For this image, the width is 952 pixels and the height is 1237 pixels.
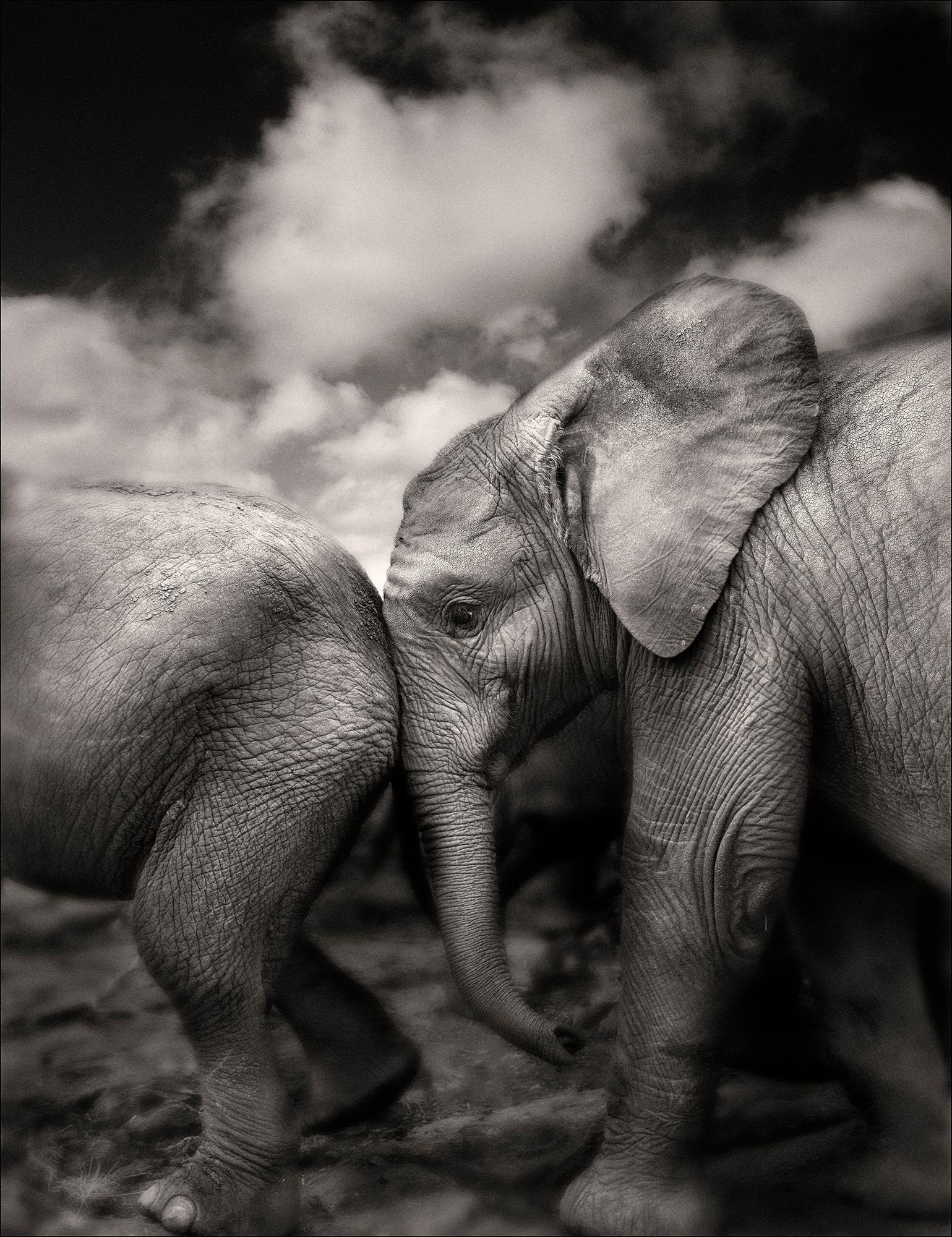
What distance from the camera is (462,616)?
8.18 ft

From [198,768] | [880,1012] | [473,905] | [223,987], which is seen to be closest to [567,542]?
[473,905]

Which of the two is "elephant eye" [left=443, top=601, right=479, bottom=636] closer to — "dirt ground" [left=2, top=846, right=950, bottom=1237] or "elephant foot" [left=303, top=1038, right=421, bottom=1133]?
"elephant foot" [left=303, top=1038, right=421, bottom=1133]

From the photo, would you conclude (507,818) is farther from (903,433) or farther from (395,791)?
(903,433)

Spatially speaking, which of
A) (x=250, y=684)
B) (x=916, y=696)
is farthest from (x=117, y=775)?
(x=916, y=696)

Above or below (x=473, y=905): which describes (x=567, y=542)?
above

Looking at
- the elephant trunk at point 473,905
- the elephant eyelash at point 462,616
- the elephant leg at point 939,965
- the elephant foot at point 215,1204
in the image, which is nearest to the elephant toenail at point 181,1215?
the elephant foot at point 215,1204

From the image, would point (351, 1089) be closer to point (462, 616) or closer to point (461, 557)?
point (462, 616)

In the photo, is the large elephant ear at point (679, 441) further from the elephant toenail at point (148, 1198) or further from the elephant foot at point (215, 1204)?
the elephant toenail at point (148, 1198)

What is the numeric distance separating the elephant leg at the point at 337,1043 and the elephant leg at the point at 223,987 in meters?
0.41

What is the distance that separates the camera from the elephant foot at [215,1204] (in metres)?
2.24

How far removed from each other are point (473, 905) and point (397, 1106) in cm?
81

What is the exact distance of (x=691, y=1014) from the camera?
2.32 metres

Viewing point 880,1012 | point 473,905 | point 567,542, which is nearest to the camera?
point 473,905

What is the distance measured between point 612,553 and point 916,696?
2.04 ft
